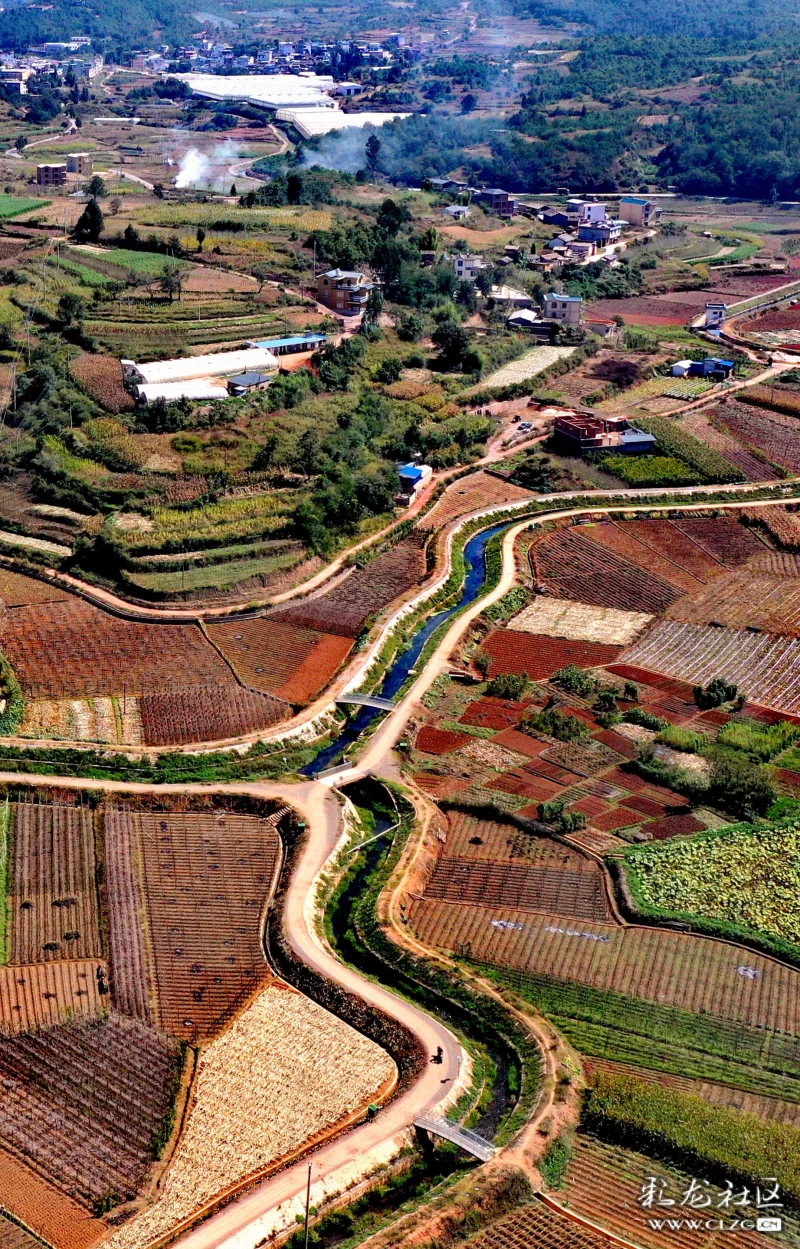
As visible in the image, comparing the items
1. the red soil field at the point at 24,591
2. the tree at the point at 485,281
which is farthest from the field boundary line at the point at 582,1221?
the tree at the point at 485,281

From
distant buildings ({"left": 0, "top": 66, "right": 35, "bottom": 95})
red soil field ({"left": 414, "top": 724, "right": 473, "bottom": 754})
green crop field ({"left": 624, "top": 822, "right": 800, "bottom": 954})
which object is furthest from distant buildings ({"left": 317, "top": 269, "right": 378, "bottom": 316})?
distant buildings ({"left": 0, "top": 66, "right": 35, "bottom": 95})

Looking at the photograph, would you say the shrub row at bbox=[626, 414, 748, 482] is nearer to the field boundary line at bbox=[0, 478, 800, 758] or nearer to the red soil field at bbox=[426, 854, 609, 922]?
the field boundary line at bbox=[0, 478, 800, 758]

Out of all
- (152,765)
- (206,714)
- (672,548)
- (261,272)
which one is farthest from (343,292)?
(152,765)

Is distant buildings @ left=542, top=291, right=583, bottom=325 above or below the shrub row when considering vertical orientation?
above

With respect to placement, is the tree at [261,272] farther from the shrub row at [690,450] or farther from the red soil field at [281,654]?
the red soil field at [281,654]

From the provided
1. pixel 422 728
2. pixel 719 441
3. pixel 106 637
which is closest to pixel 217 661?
pixel 106 637

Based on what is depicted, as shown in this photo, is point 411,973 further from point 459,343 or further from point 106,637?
point 459,343

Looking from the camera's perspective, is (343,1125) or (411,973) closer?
(343,1125)
